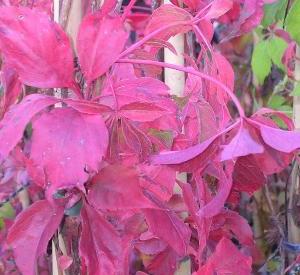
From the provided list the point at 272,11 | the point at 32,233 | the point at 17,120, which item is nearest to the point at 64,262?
the point at 32,233

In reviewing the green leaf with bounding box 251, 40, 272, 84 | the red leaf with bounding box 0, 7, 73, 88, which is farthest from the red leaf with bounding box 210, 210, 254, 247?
the green leaf with bounding box 251, 40, 272, 84

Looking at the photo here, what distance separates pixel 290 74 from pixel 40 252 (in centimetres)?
54

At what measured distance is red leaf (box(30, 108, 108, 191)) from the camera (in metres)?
0.40

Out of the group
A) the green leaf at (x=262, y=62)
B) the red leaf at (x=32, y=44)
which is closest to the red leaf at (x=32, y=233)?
the red leaf at (x=32, y=44)

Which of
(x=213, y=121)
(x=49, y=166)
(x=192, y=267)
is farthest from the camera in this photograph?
(x=192, y=267)

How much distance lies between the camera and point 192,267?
695 mm

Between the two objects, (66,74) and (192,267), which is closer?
(66,74)

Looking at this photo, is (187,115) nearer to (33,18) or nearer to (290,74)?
(33,18)

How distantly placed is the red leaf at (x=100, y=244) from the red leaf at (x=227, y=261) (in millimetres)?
114

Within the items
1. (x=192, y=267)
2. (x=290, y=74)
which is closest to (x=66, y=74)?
(x=192, y=267)

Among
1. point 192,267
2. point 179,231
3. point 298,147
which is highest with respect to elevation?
point 298,147

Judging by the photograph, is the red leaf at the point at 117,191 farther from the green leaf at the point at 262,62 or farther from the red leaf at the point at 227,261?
the green leaf at the point at 262,62

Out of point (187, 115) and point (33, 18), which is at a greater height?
point (33, 18)

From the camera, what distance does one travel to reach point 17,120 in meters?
0.41
